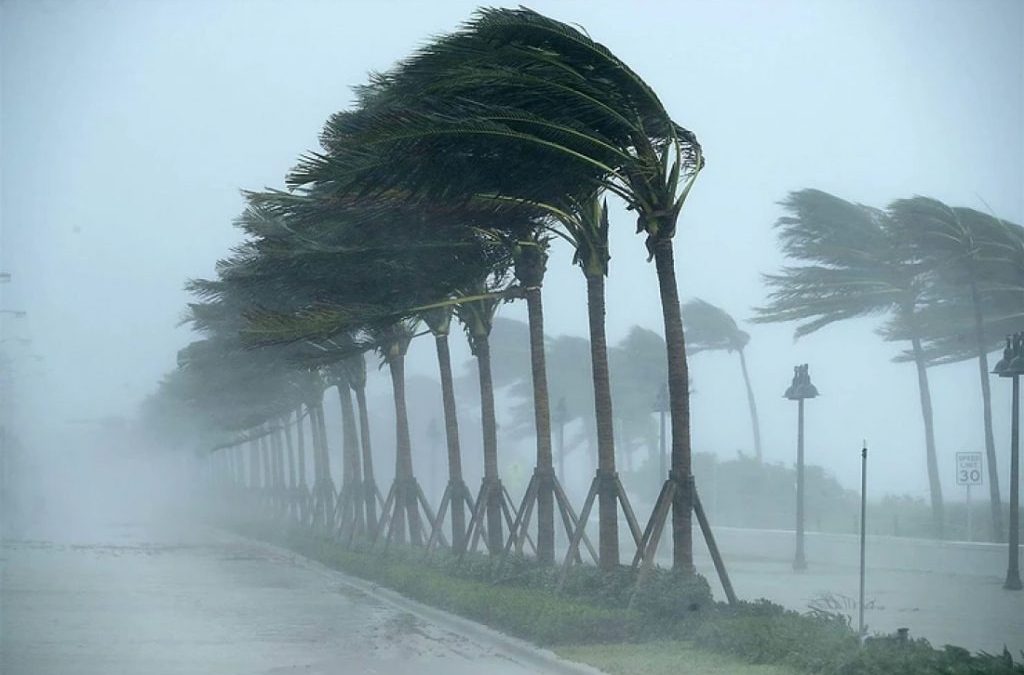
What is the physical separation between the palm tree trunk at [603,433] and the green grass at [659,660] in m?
2.91

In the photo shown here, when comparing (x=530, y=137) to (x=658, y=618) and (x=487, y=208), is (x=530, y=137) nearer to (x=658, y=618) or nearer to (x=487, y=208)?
(x=487, y=208)

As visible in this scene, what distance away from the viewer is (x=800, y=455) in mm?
33438

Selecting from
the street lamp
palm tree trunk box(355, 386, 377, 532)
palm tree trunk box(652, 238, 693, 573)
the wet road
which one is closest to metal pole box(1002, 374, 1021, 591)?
the street lamp

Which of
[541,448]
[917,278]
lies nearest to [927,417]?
[917,278]

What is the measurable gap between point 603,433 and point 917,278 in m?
24.0

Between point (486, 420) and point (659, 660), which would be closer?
point (659, 660)

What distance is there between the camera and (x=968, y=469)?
31.2 metres

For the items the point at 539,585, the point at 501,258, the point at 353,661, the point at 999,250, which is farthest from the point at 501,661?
the point at 999,250

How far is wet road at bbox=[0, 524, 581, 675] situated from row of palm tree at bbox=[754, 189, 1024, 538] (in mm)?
18074

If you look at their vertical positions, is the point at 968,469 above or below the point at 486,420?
below

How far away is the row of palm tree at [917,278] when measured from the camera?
35.8 meters

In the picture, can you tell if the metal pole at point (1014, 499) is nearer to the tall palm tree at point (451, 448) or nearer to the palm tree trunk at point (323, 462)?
the tall palm tree at point (451, 448)

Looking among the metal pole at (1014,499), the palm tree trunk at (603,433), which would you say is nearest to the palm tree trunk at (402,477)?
the palm tree trunk at (603,433)

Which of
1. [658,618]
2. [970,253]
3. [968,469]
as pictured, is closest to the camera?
[658,618]
